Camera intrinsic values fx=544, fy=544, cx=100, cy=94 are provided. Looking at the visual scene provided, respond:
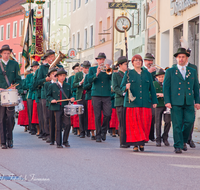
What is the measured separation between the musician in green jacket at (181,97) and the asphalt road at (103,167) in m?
0.44

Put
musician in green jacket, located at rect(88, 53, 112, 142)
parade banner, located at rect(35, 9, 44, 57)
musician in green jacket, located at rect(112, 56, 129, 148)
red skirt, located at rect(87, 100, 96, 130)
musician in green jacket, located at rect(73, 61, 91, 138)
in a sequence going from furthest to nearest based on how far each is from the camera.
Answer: parade banner, located at rect(35, 9, 44, 57) < musician in green jacket, located at rect(73, 61, 91, 138) < red skirt, located at rect(87, 100, 96, 130) < musician in green jacket, located at rect(88, 53, 112, 142) < musician in green jacket, located at rect(112, 56, 129, 148)

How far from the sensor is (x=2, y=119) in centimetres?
1177

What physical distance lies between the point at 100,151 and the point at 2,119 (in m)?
2.33

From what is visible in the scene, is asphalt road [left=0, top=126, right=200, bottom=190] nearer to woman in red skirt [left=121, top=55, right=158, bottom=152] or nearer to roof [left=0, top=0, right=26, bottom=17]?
woman in red skirt [left=121, top=55, right=158, bottom=152]

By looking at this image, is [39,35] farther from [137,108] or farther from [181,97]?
[181,97]

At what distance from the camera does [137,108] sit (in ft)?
35.6

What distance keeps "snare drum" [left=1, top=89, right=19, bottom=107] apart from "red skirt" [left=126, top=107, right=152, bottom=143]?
2355 mm

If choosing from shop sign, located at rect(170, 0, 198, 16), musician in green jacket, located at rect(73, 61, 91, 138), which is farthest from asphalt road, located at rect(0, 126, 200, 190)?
shop sign, located at rect(170, 0, 198, 16)

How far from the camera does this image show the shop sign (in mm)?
21031

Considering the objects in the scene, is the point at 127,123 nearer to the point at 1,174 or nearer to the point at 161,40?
the point at 1,174

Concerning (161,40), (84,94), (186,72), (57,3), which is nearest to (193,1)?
(161,40)

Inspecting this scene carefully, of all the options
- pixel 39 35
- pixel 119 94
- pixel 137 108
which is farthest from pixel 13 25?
pixel 137 108

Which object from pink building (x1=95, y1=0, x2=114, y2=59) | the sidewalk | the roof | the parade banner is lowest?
the sidewalk

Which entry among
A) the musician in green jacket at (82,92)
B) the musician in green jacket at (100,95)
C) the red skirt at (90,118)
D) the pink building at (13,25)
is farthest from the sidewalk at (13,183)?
the pink building at (13,25)
